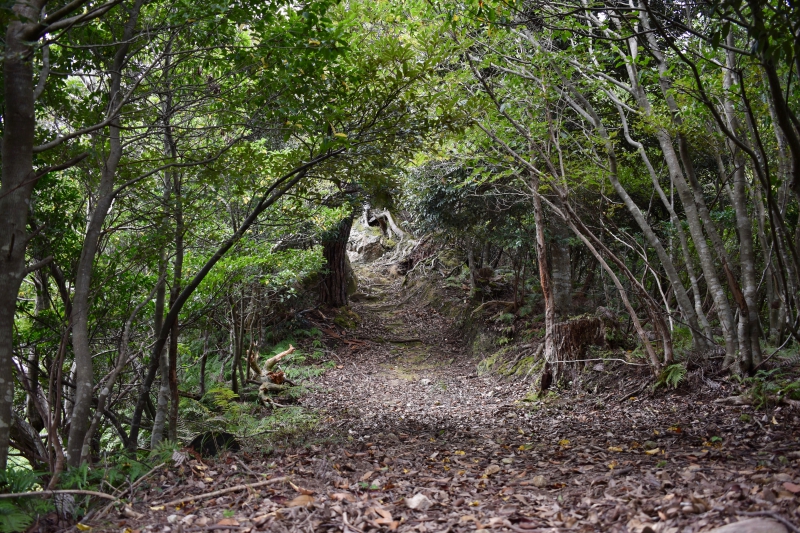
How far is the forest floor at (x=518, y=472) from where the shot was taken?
3141 millimetres

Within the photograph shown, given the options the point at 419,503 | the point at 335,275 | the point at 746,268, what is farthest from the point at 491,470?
the point at 335,275

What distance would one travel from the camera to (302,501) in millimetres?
3562

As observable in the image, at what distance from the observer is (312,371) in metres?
11.6

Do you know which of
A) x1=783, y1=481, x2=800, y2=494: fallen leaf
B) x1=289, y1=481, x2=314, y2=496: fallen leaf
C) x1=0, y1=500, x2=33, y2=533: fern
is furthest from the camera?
x1=289, y1=481, x2=314, y2=496: fallen leaf

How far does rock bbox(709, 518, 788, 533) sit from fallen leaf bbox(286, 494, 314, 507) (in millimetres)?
2376

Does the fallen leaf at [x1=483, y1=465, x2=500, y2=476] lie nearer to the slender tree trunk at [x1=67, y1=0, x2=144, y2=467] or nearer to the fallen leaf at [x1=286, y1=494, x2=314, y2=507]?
the fallen leaf at [x1=286, y1=494, x2=314, y2=507]

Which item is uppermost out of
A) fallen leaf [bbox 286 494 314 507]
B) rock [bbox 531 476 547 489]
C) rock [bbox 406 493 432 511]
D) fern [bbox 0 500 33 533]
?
fern [bbox 0 500 33 533]

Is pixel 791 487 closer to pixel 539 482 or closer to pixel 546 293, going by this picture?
pixel 539 482

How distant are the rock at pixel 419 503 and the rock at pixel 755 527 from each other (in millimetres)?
1730

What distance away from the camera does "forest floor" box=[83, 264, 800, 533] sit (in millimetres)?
3141

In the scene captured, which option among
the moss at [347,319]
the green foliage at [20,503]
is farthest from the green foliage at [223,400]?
the moss at [347,319]

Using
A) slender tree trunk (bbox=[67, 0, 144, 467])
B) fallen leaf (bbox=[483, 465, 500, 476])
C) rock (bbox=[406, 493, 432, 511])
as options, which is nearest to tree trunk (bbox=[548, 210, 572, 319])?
fallen leaf (bbox=[483, 465, 500, 476])

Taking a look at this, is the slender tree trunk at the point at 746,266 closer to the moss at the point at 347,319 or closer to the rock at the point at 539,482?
the rock at the point at 539,482

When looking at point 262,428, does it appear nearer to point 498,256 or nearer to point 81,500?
point 81,500
